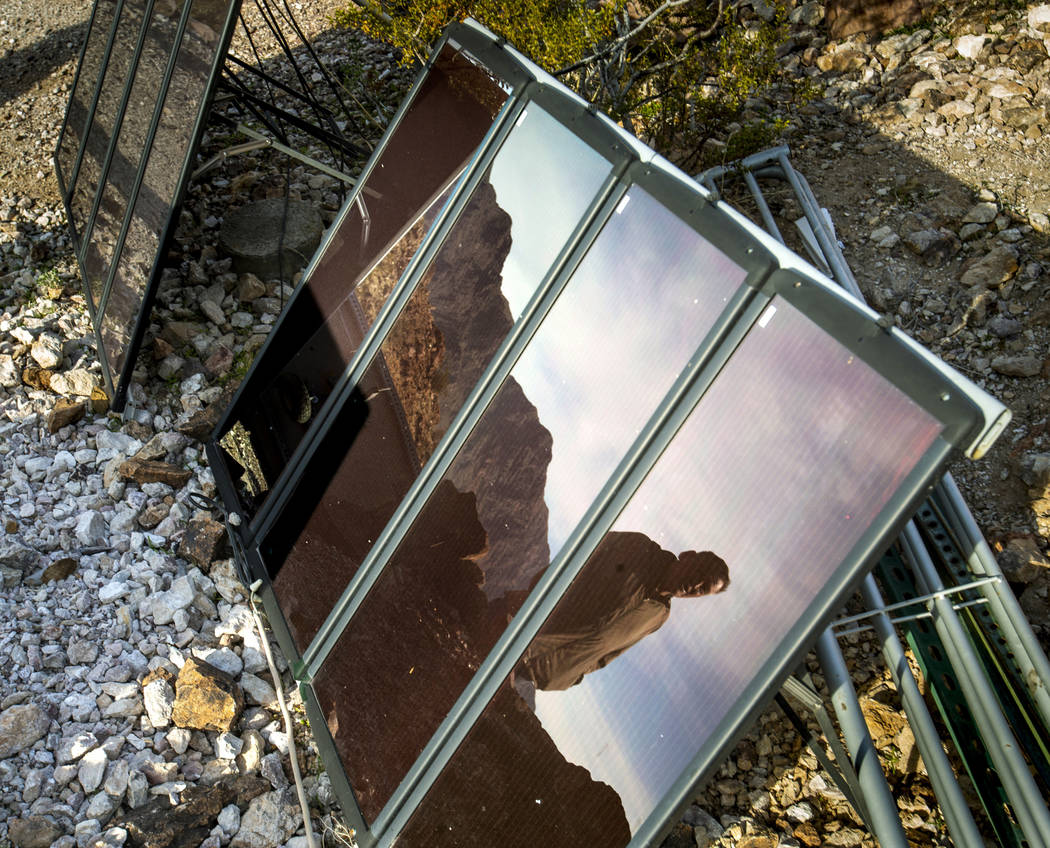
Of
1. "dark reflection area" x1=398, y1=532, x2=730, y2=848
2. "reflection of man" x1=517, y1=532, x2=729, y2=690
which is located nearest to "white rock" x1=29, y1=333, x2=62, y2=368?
"dark reflection area" x1=398, y1=532, x2=730, y2=848

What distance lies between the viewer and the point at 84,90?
6.32 metres

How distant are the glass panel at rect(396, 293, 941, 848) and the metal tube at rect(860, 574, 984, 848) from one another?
28.4 inches

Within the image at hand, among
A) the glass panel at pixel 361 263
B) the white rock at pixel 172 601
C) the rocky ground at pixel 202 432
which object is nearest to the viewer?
the rocky ground at pixel 202 432

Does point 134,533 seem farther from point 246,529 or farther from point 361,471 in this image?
point 361,471

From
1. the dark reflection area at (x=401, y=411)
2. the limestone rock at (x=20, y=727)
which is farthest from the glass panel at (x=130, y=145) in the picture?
the limestone rock at (x=20, y=727)

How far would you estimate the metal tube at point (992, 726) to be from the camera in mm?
2771

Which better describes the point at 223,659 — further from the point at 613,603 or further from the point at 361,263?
the point at 613,603

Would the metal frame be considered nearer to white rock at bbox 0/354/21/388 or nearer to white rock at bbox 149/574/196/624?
white rock at bbox 149/574/196/624

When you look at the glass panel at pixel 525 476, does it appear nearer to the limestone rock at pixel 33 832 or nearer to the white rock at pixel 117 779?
the white rock at pixel 117 779

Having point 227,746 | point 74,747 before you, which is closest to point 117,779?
point 74,747

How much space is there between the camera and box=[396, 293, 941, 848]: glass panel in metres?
2.11

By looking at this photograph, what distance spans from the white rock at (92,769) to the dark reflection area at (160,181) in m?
2.07

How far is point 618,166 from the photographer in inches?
112

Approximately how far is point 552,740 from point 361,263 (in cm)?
212
